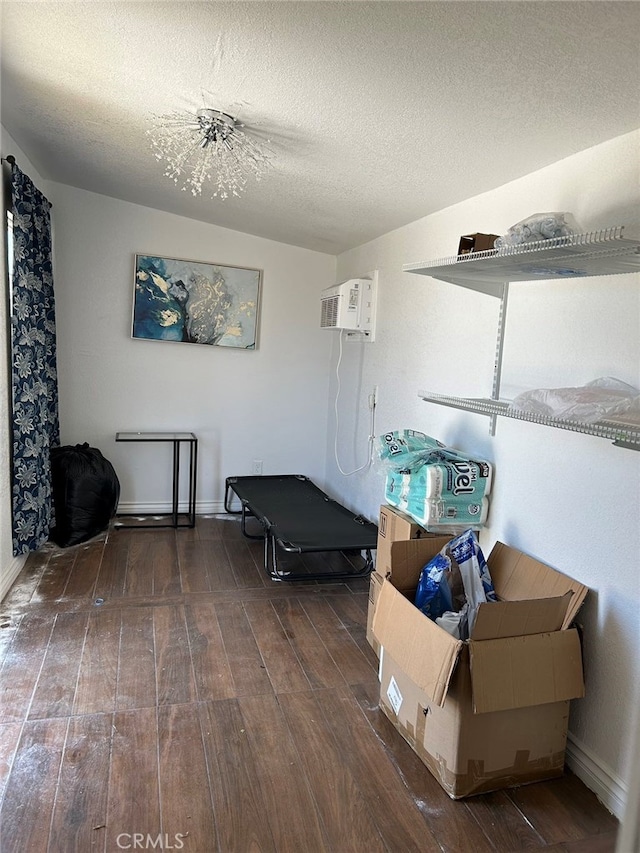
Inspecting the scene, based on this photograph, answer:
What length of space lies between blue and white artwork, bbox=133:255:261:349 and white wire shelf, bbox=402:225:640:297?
2.27 m

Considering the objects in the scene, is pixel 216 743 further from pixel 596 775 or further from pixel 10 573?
pixel 10 573

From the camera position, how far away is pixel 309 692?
7.56ft

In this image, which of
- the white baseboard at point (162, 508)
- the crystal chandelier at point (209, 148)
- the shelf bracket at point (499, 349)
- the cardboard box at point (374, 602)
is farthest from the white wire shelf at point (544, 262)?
the white baseboard at point (162, 508)

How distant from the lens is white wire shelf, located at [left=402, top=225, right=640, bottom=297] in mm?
1530

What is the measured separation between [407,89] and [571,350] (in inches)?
39.7

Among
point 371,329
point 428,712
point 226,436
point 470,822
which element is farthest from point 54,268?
point 470,822

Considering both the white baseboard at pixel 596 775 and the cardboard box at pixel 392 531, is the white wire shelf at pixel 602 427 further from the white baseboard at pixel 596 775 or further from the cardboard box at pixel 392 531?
the white baseboard at pixel 596 775

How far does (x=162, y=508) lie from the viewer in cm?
451

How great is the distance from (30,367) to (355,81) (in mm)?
2322

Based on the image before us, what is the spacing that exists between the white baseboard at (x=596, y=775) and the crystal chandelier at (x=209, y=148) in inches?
103

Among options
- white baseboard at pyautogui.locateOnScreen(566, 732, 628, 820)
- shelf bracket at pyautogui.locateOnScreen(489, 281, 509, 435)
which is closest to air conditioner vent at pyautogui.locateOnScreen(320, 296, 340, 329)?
shelf bracket at pyautogui.locateOnScreen(489, 281, 509, 435)

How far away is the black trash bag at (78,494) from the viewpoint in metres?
3.68

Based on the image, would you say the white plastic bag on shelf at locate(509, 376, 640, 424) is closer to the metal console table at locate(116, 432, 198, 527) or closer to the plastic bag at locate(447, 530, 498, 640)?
the plastic bag at locate(447, 530, 498, 640)

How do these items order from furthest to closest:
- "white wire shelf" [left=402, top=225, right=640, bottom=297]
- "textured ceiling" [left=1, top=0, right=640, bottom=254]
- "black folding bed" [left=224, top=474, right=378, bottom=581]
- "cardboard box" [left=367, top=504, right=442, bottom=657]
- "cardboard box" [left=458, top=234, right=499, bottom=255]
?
"black folding bed" [left=224, top=474, right=378, bottom=581] → "cardboard box" [left=367, top=504, right=442, bottom=657] → "cardboard box" [left=458, top=234, right=499, bottom=255] → "white wire shelf" [left=402, top=225, right=640, bottom=297] → "textured ceiling" [left=1, top=0, right=640, bottom=254]
